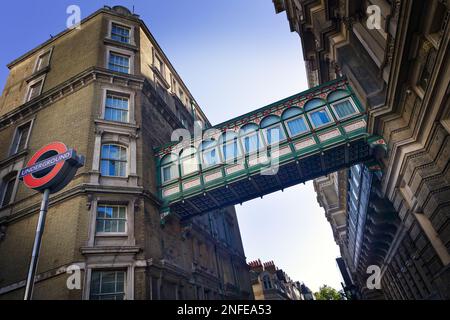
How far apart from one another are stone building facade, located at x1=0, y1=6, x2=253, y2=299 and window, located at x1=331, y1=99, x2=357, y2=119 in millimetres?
11072

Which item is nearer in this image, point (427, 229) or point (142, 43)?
point (427, 229)

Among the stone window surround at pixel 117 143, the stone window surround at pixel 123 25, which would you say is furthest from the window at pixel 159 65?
the stone window surround at pixel 117 143

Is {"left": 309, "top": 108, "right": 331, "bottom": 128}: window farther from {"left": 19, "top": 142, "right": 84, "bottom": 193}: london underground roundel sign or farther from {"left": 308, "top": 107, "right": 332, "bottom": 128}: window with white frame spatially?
{"left": 19, "top": 142, "right": 84, "bottom": 193}: london underground roundel sign

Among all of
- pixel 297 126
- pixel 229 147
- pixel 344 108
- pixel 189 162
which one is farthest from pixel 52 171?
pixel 344 108

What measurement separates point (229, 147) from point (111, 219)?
7.36 meters

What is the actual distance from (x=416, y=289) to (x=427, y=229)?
31.2ft

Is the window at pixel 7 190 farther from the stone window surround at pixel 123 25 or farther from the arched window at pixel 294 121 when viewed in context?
the arched window at pixel 294 121

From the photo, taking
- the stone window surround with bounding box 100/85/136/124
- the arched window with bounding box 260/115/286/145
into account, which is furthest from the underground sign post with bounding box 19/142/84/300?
the arched window with bounding box 260/115/286/145

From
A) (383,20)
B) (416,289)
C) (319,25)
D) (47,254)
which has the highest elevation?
(319,25)

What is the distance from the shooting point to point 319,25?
58.2 feet

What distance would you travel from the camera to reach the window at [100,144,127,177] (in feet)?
50.6

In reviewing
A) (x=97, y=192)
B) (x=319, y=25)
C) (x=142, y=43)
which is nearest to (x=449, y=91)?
(x=319, y=25)

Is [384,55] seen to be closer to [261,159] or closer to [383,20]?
[383,20]

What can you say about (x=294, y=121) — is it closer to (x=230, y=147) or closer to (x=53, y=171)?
(x=230, y=147)
